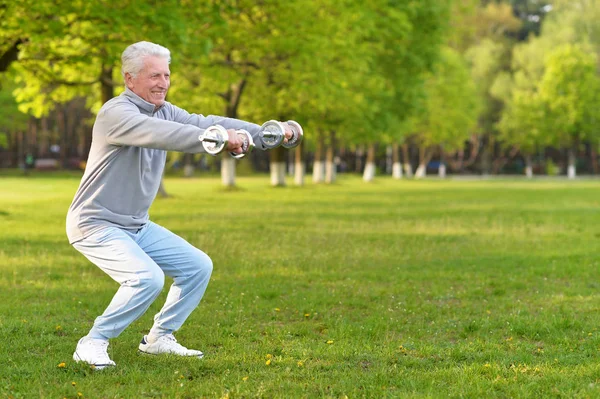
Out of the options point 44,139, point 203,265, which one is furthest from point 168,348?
point 44,139

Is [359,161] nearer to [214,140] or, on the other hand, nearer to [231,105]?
[231,105]

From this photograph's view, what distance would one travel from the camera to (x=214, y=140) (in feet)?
17.7

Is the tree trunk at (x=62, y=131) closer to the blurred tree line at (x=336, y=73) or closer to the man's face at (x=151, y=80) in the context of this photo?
the blurred tree line at (x=336, y=73)

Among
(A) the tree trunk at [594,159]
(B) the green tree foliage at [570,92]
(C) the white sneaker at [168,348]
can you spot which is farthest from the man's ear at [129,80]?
(A) the tree trunk at [594,159]

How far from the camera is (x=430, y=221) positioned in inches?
880

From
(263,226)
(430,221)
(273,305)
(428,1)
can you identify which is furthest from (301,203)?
(273,305)

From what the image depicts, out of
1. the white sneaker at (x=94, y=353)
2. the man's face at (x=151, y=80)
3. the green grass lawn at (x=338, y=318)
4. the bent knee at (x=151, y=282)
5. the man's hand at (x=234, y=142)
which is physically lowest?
the green grass lawn at (x=338, y=318)

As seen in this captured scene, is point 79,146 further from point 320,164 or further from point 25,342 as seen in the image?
point 25,342

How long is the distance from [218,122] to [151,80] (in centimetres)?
65

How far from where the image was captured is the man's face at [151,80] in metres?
6.16

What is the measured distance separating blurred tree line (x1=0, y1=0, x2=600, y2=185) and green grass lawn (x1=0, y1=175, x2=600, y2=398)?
528 cm

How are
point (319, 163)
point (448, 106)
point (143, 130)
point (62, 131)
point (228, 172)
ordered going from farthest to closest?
point (62, 131)
point (448, 106)
point (319, 163)
point (228, 172)
point (143, 130)

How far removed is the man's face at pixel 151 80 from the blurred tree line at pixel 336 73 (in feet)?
41.7

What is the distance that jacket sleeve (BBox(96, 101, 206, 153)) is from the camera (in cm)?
563
